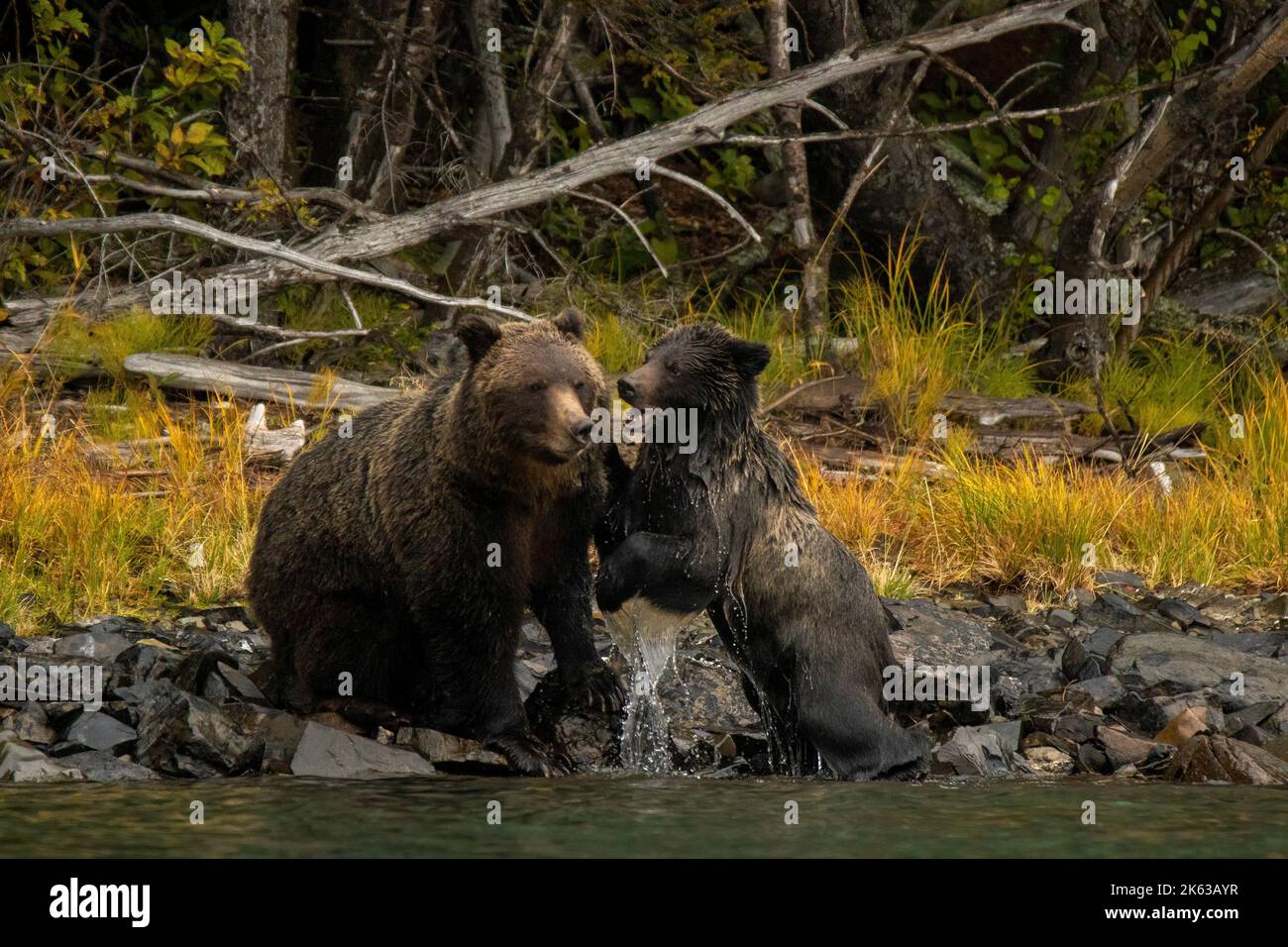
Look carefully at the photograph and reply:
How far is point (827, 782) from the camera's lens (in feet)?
19.5

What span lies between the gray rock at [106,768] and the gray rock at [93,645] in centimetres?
132

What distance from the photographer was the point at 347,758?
6008 millimetres

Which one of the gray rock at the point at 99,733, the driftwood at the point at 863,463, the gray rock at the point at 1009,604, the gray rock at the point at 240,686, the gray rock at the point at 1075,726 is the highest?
the driftwood at the point at 863,463

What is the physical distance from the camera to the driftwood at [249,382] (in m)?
10.1

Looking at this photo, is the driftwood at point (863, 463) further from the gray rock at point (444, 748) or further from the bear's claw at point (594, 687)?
the gray rock at point (444, 748)

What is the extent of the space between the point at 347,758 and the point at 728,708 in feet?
6.17

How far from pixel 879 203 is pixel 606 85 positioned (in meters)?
2.91

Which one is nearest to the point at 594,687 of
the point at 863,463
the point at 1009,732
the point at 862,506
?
the point at 1009,732

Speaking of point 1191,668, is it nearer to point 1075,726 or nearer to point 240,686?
point 1075,726

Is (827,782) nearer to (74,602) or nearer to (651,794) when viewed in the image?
(651,794)

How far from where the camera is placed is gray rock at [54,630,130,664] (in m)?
7.34

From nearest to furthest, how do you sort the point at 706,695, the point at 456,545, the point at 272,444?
the point at 456,545, the point at 706,695, the point at 272,444

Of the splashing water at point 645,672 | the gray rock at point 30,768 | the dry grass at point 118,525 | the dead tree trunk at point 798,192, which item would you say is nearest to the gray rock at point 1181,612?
the splashing water at point 645,672
